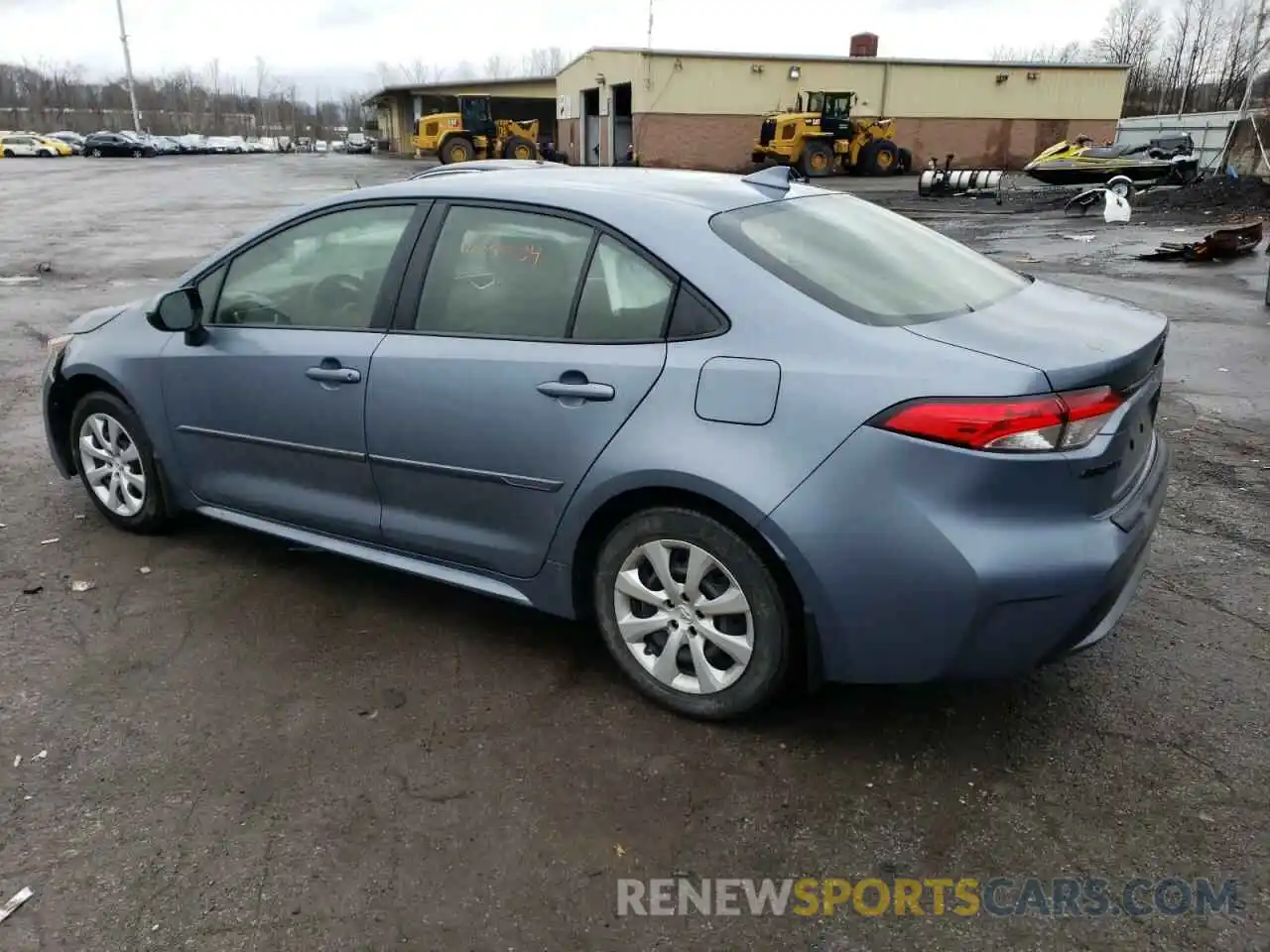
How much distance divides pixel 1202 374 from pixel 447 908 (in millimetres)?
7158

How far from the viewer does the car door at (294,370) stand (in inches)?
142

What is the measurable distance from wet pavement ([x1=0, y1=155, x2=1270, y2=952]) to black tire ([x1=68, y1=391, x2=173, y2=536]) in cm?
12

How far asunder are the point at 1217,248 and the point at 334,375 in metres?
14.1

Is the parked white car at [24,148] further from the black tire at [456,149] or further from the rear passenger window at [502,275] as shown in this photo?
the rear passenger window at [502,275]

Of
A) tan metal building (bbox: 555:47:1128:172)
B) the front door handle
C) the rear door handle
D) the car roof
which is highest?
tan metal building (bbox: 555:47:1128:172)

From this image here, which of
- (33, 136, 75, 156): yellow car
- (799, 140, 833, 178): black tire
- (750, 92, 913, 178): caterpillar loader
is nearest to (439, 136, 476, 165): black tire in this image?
(750, 92, 913, 178): caterpillar loader

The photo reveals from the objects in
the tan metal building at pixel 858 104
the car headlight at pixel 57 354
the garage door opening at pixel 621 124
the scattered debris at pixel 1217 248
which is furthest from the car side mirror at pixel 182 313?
the garage door opening at pixel 621 124

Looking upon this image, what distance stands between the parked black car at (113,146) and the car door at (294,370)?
230 feet

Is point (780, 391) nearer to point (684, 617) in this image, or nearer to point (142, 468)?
point (684, 617)

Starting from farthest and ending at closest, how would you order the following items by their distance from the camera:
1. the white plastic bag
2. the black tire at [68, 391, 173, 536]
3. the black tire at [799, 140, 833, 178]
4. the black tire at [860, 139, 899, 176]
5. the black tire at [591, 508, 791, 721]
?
1. the black tire at [860, 139, 899, 176]
2. the black tire at [799, 140, 833, 178]
3. the white plastic bag
4. the black tire at [68, 391, 173, 536]
5. the black tire at [591, 508, 791, 721]

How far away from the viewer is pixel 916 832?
2627mm

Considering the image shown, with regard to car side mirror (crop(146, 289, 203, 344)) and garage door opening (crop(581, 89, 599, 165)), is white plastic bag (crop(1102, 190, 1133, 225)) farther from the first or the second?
garage door opening (crop(581, 89, 599, 165))

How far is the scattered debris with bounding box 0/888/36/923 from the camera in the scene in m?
2.38

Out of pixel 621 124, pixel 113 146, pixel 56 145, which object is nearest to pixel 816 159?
pixel 621 124
